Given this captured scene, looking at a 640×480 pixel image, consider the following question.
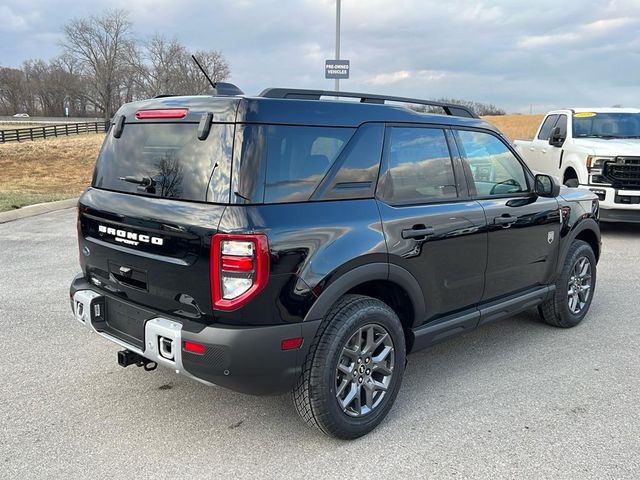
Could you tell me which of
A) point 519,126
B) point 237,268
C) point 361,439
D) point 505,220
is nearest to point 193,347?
point 237,268

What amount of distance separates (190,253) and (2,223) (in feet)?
27.4

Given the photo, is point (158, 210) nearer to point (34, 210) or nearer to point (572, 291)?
point (572, 291)

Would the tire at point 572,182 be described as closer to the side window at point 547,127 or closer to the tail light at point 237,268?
the side window at point 547,127

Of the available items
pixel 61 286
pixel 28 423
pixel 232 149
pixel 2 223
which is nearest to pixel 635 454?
pixel 232 149

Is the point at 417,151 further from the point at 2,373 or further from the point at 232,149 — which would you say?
the point at 2,373

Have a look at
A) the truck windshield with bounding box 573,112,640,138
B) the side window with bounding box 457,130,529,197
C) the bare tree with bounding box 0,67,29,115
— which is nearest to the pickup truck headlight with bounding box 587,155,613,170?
the truck windshield with bounding box 573,112,640,138

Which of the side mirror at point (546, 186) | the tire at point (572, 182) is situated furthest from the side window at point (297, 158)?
the tire at point (572, 182)

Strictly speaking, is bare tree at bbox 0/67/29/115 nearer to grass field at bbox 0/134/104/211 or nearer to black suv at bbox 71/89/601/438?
grass field at bbox 0/134/104/211

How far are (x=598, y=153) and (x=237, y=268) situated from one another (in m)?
7.63

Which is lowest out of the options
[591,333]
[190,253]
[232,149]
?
[591,333]

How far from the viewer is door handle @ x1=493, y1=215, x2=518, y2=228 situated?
386 cm

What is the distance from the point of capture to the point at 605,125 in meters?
9.59

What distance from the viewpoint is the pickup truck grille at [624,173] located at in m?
8.30

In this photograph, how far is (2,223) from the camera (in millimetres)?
9523
